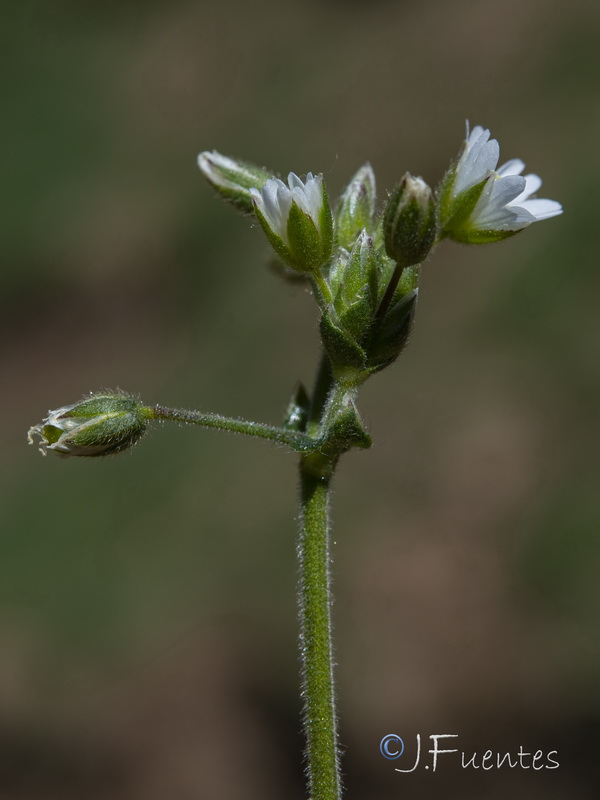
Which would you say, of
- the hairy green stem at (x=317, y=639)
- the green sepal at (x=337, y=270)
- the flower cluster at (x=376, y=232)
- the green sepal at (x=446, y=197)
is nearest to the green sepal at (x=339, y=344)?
the flower cluster at (x=376, y=232)

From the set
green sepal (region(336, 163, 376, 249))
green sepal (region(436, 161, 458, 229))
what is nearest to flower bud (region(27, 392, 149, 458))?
green sepal (region(336, 163, 376, 249))

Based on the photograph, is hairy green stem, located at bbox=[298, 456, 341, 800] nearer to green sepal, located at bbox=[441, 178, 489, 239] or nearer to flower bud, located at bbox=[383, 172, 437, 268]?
flower bud, located at bbox=[383, 172, 437, 268]

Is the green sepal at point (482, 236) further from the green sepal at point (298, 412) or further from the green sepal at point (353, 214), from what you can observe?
the green sepal at point (298, 412)

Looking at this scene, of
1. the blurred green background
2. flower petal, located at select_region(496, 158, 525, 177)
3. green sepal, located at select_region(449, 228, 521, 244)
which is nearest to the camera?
green sepal, located at select_region(449, 228, 521, 244)

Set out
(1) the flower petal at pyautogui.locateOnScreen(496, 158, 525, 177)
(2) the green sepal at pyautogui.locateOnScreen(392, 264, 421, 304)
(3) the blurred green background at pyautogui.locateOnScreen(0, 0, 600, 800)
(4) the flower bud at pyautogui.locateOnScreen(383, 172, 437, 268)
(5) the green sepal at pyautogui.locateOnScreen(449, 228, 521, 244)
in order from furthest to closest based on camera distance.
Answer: (3) the blurred green background at pyautogui.locateOnScreen(0, 0, 600, 800), (1) the flower petal at pyautogui.locateOnScreen(496, 158, 525, 177), (5) the green sepal at pyautogui.locateOnScreen(449, 228, 521, 244), (2) the green sepal at pyautogui.locateOnScreen(392, 264, 421, 304), (4) the flower bud at pyautogui.locateOnScreen(383, 172, 437, 268)

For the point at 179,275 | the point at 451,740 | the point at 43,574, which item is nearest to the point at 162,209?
the point at 179,275

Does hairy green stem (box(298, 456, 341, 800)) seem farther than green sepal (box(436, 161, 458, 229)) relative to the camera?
No

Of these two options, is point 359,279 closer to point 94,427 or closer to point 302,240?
point 302,240
